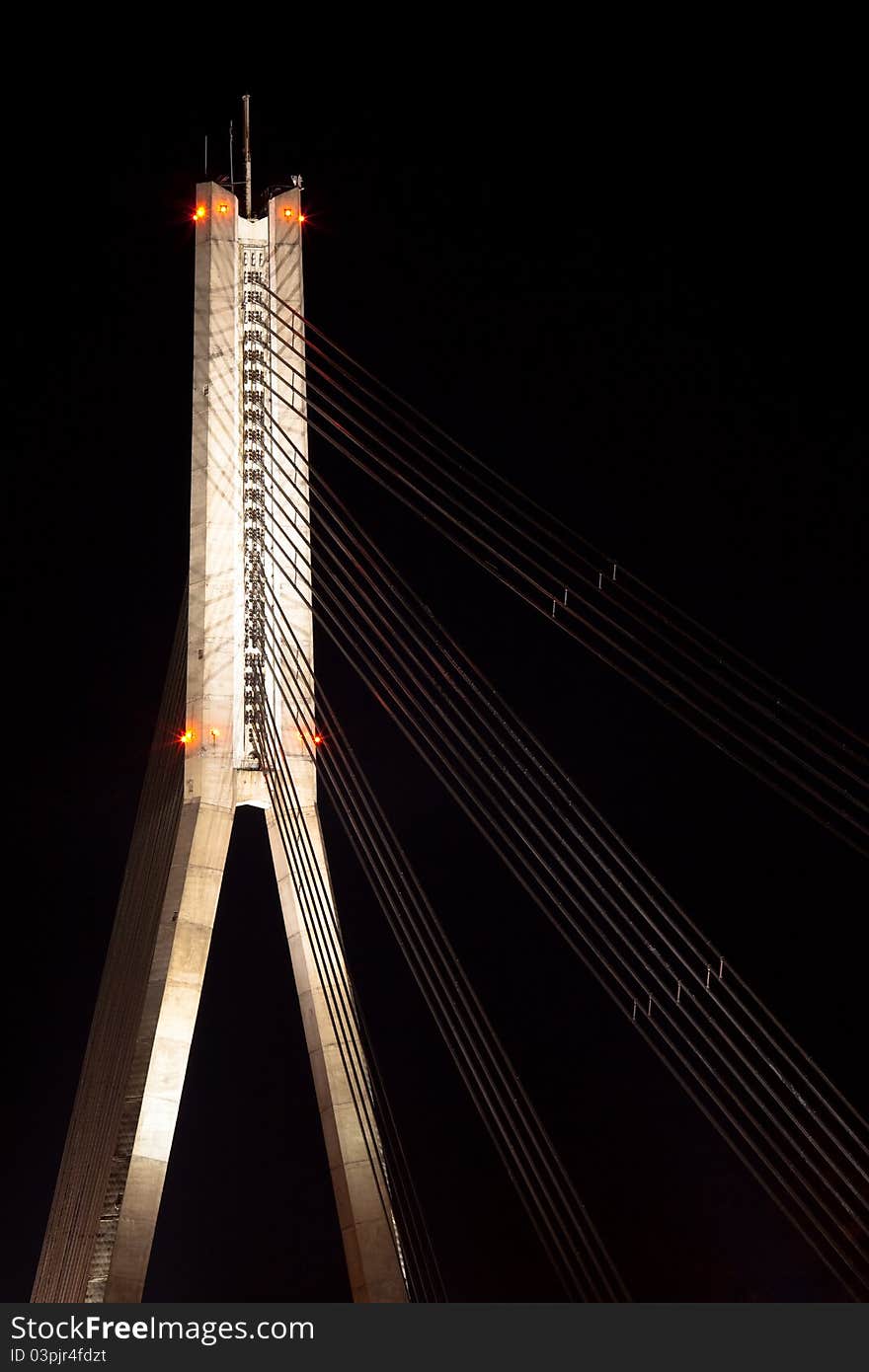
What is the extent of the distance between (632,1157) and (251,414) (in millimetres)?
12294

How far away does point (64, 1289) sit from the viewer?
17.0 meters

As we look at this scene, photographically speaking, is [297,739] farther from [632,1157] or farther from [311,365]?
[632,1157]

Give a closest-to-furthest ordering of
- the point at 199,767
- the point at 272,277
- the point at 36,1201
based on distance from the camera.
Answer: the point at 199,767 → the point at 272,277 → the point at 36,1201

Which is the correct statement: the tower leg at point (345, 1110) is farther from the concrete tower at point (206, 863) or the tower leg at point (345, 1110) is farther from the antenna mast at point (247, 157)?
the antenna mast at point (247, 157)

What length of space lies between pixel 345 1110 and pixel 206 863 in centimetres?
264

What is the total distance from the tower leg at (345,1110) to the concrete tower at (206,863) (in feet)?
0.06

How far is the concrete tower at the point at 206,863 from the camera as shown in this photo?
55.5 ft

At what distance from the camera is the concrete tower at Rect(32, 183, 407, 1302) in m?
16.9

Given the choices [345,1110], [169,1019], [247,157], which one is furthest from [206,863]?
[247,157]

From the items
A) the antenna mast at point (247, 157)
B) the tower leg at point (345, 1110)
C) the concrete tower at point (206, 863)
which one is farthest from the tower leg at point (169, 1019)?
the antenna mast at point (247, 157)

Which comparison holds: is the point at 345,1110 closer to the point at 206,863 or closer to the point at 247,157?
the point at 206,863

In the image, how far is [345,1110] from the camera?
1775 centimetres

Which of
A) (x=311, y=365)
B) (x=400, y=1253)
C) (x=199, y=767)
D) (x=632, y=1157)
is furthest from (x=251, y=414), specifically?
(x=632, y=1157)

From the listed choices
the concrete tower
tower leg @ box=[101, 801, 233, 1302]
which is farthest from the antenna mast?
tower leg @ box=[101, 801, 233, 1302]
